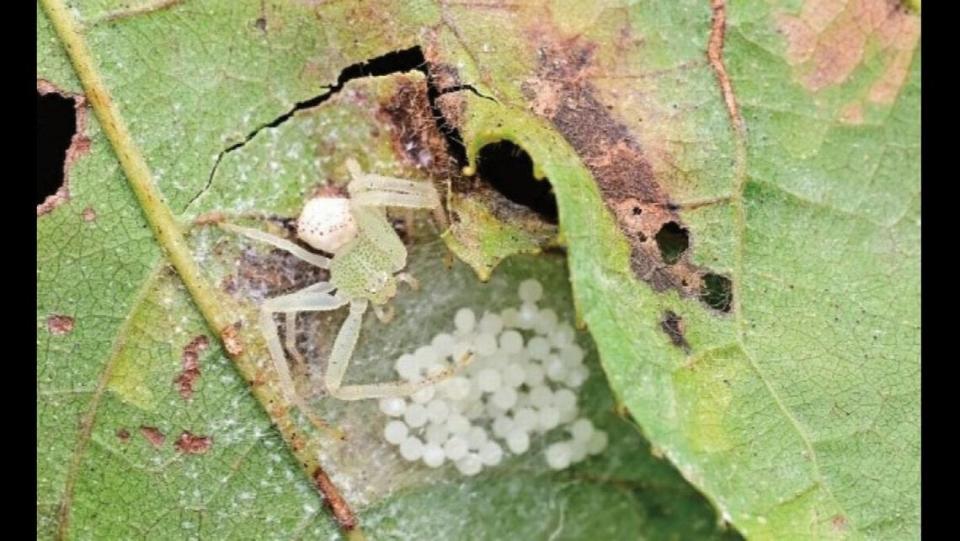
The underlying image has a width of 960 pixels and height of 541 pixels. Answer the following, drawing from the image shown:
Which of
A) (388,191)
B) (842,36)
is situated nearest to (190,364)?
(388,191)

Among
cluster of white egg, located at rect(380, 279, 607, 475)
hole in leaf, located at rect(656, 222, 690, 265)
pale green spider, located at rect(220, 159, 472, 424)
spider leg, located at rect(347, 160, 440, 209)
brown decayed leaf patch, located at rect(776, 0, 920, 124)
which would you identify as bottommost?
cluster of white egg, located at rect(380, 279, 607, 475)

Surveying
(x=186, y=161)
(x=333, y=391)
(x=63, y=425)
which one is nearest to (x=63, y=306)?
(x=63, y=425)

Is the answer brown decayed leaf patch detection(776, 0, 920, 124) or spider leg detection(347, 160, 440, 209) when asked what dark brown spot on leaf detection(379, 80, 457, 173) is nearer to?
spider leg detection(347, 160, 440, 209)

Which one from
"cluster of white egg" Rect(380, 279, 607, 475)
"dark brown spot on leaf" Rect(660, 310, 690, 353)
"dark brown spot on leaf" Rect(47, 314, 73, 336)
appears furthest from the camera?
"cluster of white egg" Rect(380, 279, 607, 475)

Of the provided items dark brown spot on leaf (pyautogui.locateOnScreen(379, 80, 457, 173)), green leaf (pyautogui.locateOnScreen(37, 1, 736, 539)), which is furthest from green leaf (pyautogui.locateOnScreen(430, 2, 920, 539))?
green leaf (pyautogui.locateOnScreen(37, 1, 736, 539))

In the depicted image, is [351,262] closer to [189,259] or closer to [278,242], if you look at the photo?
[278,242]

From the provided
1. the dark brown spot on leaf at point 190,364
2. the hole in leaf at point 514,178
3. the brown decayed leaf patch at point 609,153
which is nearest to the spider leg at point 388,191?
the hole in leaf at point 514,178

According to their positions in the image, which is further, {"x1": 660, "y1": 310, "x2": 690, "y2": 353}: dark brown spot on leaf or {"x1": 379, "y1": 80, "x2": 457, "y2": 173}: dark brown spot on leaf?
{"x1": 379, "y1": 80, "x2": 457, "y2": 173}: dark brown spot on leaf
